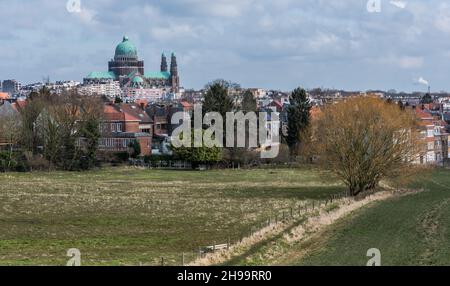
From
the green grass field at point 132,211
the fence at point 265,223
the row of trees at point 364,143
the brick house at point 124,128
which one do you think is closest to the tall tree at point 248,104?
the brick house at point 124,128

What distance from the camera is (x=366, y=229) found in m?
37.3

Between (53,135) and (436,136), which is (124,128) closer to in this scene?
(53,135)

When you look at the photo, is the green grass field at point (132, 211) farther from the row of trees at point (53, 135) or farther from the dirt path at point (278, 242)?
the row of trees at point (53, 135)

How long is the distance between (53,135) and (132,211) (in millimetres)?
47912

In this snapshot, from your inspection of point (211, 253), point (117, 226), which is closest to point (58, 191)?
point (117, 226)

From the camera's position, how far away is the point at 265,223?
40.6 metres

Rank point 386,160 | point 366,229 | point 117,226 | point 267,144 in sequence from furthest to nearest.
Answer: point 267,144 → point 386,160 → point 117,226 → point 366,229

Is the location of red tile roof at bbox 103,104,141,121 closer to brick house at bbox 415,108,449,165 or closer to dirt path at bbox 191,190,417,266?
brick house at bbox 415,108,449,165

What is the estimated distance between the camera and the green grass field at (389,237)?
92.4 feet

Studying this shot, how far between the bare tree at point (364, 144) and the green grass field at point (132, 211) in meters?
2.43

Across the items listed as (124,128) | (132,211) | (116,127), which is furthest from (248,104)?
(132,211)
